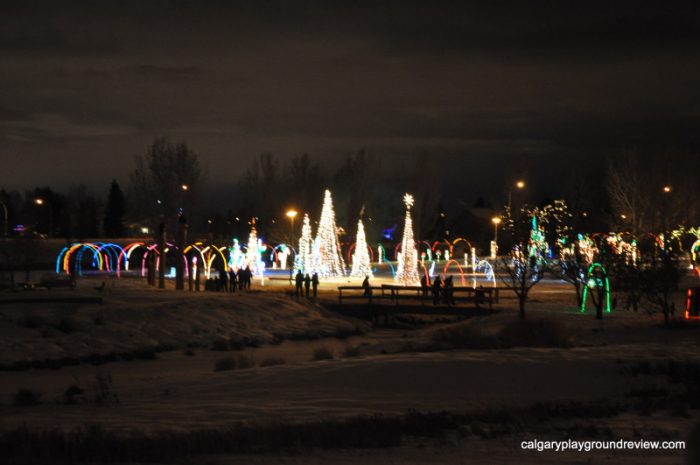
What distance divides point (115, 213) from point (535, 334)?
95814 mm

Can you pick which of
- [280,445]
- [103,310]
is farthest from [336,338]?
[280,445]

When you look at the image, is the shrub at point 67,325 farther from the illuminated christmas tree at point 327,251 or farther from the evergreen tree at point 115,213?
the evergreen tree at point 115,213

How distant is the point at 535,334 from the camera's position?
26.2 m

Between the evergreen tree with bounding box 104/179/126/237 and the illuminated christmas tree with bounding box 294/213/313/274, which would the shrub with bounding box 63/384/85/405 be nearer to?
the illuminated christmas tree with bounding box 294/213/313/274

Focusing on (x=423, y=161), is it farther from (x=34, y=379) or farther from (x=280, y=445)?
(x=280, y=445)

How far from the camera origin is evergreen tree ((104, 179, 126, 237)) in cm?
11356

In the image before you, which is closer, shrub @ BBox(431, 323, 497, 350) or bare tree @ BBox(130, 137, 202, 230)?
shrub @ BBox(431, 323, 497, 350)

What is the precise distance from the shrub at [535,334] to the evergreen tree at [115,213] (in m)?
92.2

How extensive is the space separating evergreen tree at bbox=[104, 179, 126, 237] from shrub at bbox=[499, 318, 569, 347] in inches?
3630

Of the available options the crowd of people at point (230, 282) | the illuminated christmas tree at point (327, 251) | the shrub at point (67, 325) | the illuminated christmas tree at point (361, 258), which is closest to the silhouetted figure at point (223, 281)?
the crowd of people at point (230, 282)

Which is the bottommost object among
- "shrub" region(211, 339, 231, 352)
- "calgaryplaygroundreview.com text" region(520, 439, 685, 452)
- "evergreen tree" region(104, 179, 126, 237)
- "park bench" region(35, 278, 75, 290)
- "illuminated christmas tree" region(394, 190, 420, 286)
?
"shrub" region(211, 339, 231, 352)

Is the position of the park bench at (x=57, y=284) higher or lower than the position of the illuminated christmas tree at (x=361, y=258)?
lower

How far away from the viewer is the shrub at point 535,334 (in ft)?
84.2

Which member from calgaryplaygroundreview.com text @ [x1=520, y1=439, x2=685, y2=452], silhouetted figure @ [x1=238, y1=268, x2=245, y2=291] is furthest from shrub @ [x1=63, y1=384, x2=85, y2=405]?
silhouetted figure @ [x1=238, y1=268, x2=245, y2=291]
